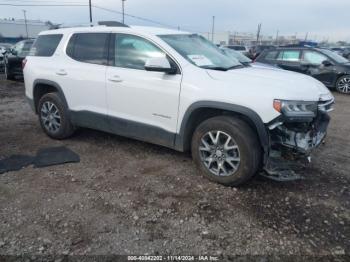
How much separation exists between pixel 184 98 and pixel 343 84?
909cm

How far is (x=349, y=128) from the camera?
6.55 metres

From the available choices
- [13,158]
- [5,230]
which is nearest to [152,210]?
[5,230]

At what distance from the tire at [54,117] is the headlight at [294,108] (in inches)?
132

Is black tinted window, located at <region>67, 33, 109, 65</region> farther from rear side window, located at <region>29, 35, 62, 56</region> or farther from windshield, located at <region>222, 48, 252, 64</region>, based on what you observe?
windshield, located at <region>222, 48, 252, 64</region>

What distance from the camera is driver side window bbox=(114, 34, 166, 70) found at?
13.8 feet

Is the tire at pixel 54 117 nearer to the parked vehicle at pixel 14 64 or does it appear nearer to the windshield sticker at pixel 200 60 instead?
the windshield sticker at pixel 200 60

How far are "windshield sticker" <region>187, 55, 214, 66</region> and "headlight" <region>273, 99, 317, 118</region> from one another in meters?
1.12

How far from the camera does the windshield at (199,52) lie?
4086 millimetres

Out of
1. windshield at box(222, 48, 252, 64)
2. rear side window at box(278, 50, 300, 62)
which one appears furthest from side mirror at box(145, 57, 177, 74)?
rear side window at box(278, 50, 300, 62)

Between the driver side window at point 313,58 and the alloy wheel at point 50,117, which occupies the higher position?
the driver side window at point 313,58

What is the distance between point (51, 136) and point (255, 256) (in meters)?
4.03

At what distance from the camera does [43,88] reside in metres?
→ 5.55

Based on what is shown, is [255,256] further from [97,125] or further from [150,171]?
[97,125]

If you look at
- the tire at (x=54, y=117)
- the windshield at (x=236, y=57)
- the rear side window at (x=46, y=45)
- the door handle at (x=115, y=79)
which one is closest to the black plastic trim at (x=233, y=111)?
the door handle at (x=115, y=79)
